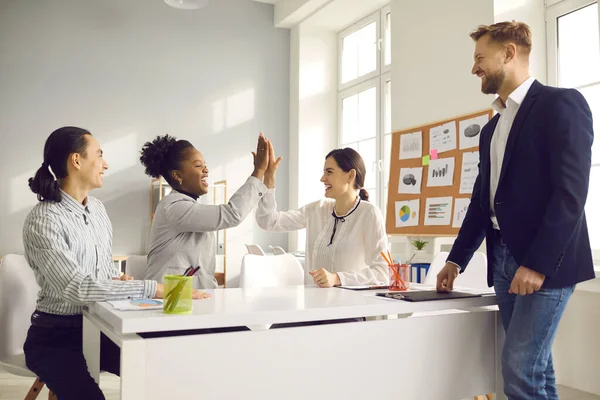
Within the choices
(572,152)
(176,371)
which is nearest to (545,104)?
(572,152)

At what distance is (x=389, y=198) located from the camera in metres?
4.38

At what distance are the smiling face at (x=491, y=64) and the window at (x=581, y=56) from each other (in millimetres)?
1946

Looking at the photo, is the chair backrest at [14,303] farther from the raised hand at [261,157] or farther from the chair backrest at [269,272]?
the raised hand at [261,157]

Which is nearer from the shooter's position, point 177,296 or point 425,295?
point 177,296

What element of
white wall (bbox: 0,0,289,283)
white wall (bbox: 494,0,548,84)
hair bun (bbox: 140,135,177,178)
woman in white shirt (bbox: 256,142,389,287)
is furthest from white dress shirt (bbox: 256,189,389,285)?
white wall (bbox: 0,0,289,283)

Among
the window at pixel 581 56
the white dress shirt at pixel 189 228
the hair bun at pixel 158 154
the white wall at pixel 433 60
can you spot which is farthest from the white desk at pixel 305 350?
the white wall at pixel 433 60

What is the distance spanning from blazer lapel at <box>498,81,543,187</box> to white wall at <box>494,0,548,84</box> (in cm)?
215

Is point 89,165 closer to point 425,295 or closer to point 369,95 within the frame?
point 425,295

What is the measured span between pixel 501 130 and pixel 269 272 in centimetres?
128

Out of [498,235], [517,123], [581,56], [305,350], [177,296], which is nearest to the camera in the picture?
[177,296]

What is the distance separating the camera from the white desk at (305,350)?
50.3 inches

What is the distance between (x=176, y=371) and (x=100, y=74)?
186 inches

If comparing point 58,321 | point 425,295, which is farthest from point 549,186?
point 58,321

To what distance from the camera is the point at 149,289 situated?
1.52 meters
